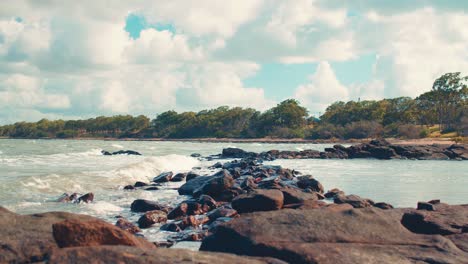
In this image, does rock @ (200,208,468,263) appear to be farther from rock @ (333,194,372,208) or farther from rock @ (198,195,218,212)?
rock @ (198,195,218,212)

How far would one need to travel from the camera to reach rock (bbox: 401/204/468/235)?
26.5 ft

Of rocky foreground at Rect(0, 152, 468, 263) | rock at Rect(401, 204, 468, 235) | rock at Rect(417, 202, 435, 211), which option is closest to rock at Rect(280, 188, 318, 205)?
rock at Rect(417, 202, 435, 211)

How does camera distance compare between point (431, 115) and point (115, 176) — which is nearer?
point (115, 176)

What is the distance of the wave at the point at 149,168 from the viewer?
80.0ft

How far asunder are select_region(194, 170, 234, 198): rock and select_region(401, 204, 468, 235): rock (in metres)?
8.46

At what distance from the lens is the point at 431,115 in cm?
9875

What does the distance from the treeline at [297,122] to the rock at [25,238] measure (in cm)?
8770

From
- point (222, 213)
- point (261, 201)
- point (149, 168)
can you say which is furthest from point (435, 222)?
point (149, 168)

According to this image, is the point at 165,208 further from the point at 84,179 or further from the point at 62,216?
the point at 84,179

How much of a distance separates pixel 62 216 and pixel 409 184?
1843 cm

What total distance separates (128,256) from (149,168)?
82.3ft

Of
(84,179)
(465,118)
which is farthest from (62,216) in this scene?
(465,118)

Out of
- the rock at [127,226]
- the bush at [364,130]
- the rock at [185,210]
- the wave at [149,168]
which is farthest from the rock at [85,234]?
the bush at [364,130]

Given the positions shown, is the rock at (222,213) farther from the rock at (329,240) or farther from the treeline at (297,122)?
the treeline at (297,122)
